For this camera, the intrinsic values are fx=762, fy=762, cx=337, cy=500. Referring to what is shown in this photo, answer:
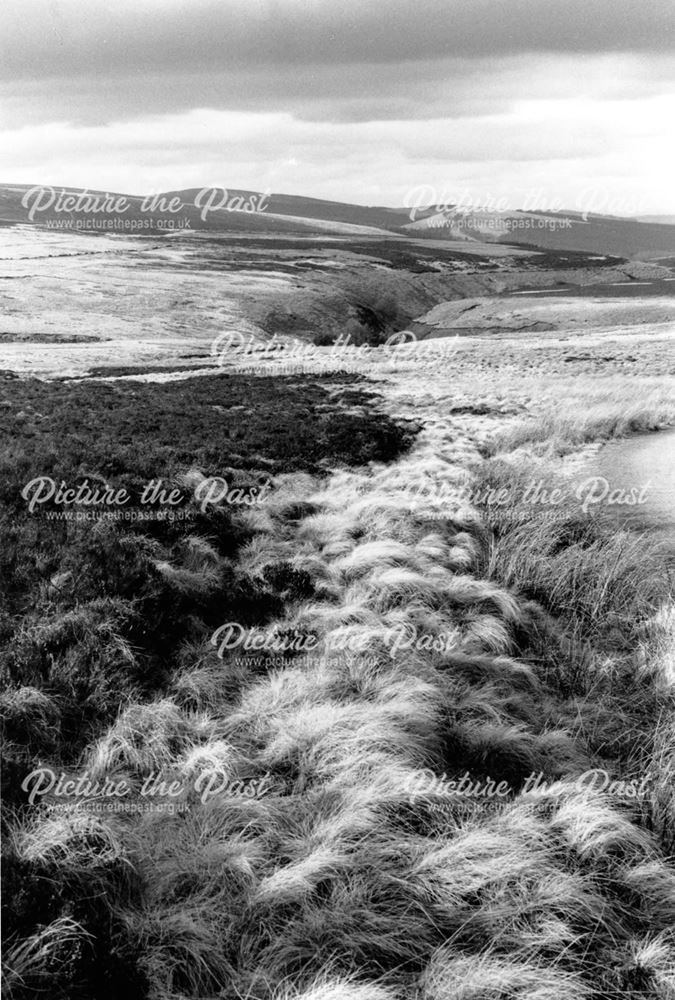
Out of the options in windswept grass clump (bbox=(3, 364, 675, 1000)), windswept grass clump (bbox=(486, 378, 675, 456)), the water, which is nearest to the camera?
windswept grass clump (bbox=(3, 364, 675, 1000))

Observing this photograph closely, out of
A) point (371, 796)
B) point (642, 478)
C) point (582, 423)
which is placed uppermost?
point (582, 423)

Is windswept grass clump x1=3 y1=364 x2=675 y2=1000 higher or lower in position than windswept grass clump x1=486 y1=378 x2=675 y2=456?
lower

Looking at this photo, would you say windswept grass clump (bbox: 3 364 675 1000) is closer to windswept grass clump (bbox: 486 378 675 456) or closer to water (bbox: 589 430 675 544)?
water (bbox: 589 430 675 544)

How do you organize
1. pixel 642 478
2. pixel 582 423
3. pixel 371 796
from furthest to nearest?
pixel 582 423 < pixel 642 478 < pixel 371 796

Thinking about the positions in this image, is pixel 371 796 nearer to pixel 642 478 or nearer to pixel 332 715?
pixel 332 715

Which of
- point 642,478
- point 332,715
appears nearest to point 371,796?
point 332,715

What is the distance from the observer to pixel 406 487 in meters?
13.2

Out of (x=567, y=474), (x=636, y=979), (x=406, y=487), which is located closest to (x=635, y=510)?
(x=567, y=474)

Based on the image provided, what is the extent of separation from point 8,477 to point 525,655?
719cm

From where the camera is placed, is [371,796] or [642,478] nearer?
[371,796]

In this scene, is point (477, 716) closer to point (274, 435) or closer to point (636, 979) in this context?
point (636, 979)

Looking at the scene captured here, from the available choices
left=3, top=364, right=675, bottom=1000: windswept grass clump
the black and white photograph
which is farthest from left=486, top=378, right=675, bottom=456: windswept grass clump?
left=3, top=364, right=675, bottom=1000: windswept grass clump

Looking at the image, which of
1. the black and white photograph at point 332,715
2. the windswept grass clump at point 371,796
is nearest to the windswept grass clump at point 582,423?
the black and white photograph at point 332,715

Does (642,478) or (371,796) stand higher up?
(642,478)
